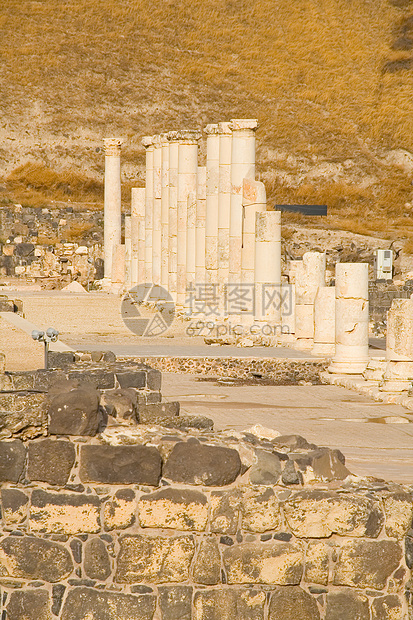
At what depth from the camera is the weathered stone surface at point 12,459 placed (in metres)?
6.66

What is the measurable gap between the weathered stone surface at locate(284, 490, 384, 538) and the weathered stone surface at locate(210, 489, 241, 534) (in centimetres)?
34

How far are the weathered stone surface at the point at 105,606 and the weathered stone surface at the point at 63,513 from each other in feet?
1.34

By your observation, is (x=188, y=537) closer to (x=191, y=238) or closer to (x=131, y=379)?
(x=131, y=379)

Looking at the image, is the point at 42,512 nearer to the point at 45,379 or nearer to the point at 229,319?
the point at 45,379

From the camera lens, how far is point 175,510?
6676 mm

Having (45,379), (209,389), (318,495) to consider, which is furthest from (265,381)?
(318,495)

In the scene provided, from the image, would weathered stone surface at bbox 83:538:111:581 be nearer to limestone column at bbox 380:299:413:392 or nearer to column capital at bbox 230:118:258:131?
limestone column at bbox 380:299:413:392

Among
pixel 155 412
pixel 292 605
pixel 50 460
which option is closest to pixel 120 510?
pixel 50 460

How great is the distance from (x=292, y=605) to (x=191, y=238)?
20.2 meters

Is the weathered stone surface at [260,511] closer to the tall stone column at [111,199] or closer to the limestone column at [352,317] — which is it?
the limestone column at [352,317]

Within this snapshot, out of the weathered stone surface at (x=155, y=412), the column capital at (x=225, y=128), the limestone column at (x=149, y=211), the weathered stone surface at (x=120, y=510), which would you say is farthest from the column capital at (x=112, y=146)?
the weathered stone surface at (x=120, y=510)

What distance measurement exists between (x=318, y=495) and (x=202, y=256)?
19269mm

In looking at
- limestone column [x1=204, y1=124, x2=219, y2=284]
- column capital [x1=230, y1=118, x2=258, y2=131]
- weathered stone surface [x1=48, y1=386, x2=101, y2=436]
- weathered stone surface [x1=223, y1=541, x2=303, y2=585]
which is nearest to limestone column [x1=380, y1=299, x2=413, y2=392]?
column capital [x1=230, y1=118, x2=258, y2=131]

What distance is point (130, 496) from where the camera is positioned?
6.68 metres
